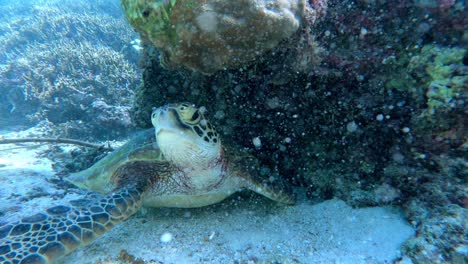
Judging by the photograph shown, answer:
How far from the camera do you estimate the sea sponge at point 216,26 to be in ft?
7.84

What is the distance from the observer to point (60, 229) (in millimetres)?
2314

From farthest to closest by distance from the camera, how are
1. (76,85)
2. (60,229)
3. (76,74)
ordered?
(76,74) < (76,85) < (60,229)

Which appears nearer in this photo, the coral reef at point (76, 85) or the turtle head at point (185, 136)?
the turtle head at point (185, 136)


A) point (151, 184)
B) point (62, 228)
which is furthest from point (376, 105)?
point (62, 228)

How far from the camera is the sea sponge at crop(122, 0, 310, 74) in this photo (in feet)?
7.84

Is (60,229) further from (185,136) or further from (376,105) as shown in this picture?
(376,105)

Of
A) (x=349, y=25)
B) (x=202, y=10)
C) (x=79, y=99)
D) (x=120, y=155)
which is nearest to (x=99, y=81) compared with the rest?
(x=79, y=99)

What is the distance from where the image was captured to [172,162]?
321 cm

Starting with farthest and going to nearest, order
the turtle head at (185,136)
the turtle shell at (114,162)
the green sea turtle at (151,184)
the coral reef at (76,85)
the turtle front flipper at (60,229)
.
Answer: the coral reef at (76,85), the turtle shell at (114,162), the turtle head at (185,136), the green sea turtle at (151,184), the turtle front flipper at (60,229)

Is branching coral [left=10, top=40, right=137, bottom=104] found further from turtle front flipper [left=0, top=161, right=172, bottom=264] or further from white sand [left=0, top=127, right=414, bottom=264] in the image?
turtle front flipper [left=0, top=161, right=172, bottom=264]

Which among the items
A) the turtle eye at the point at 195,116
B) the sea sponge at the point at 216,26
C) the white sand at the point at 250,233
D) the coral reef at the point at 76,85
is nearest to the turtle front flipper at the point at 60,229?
the white sand at the point at 250,233

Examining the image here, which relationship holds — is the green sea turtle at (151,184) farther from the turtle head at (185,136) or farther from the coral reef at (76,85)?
the coral reef at (76,85)

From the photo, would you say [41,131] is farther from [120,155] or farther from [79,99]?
[120,155]

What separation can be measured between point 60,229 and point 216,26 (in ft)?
7.50
